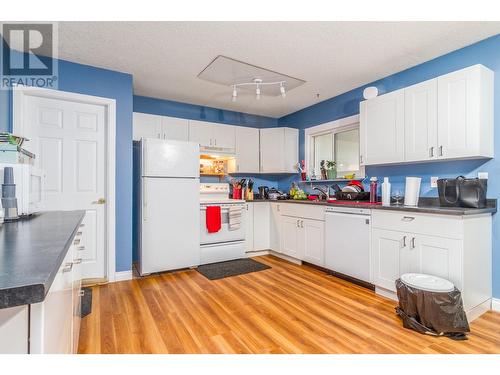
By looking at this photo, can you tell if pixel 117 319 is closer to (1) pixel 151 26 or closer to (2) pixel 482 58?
(1) pixel 151 26

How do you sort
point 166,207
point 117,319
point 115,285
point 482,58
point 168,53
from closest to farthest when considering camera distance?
point 117,319 → point 482,58 → point 168,53 → point 115,285 → point 166,207

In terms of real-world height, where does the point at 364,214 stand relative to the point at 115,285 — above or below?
above

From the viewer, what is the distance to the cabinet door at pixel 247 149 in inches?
177

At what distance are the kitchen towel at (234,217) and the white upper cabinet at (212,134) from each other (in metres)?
1.04

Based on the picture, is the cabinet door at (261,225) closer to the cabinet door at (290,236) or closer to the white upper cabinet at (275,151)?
the cabinet door at (290,236)

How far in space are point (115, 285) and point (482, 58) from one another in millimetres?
4331

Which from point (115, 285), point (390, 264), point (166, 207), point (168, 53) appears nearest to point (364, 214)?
point (390, 264)

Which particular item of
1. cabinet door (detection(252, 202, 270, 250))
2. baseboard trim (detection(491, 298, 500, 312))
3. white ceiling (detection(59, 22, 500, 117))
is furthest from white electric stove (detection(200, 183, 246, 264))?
baseboard trim (detection(491, 298, 500, 312))

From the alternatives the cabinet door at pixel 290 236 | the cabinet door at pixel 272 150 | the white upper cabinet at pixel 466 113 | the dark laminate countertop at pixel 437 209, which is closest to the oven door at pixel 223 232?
the cabinet door at pixel 290 236

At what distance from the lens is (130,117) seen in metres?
3.16

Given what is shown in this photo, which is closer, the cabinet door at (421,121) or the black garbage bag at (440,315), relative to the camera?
the black garbage bag at (440,315)

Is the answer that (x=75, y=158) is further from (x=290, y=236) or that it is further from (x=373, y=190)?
(x=373, y=190)

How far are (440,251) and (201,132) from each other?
3.37m
